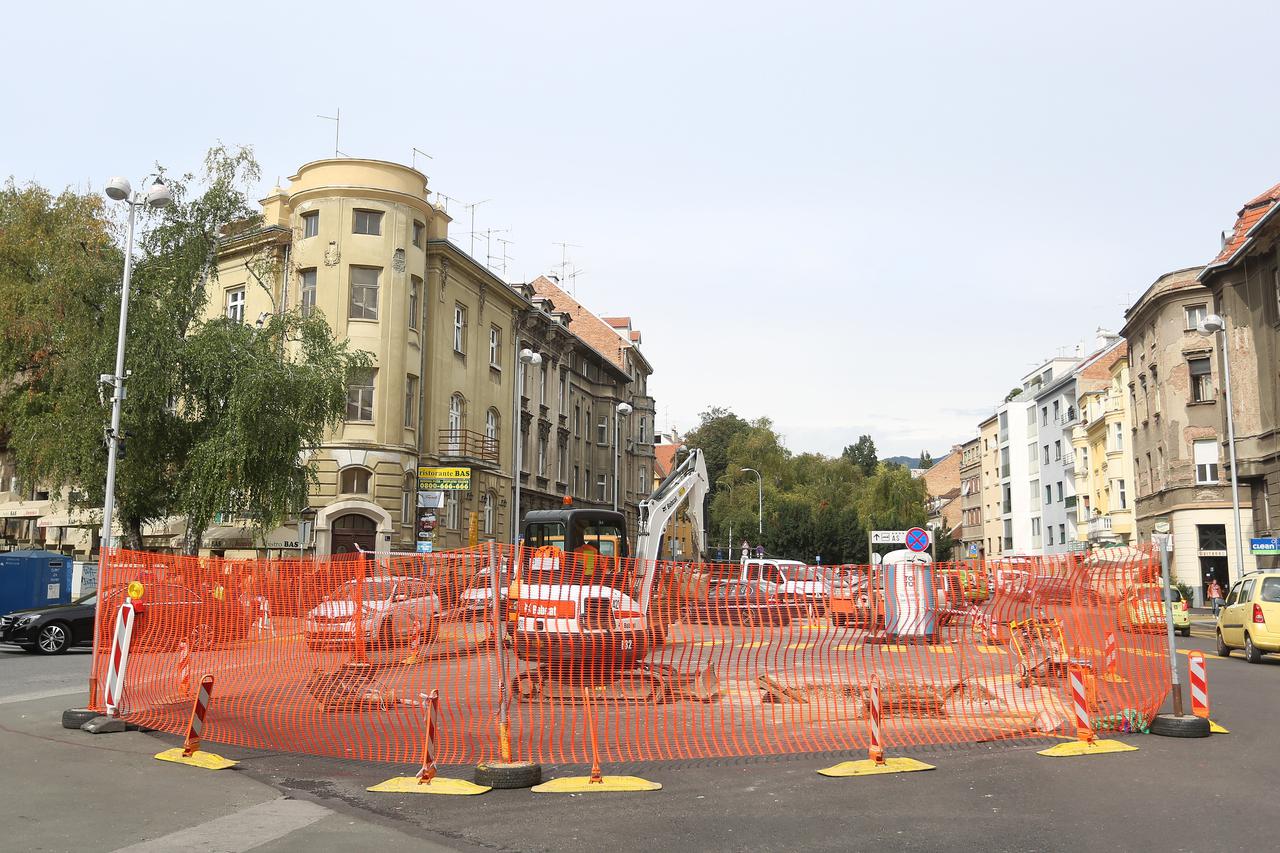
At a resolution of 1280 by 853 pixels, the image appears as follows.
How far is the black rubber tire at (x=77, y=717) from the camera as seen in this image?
1091cm

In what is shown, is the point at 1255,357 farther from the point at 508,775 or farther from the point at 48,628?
the point at 48,628

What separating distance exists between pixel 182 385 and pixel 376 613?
17662mm

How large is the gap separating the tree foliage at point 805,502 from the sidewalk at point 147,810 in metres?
60.7

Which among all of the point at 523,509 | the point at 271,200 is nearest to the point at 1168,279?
the point at 523,509

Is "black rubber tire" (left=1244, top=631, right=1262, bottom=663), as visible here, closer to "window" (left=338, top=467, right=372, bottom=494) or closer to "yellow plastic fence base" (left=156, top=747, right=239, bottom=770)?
"yellow plastic fence base" (left=156, top=747, right=239, bottom=770)

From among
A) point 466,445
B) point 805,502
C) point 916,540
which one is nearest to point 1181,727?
point 916,540

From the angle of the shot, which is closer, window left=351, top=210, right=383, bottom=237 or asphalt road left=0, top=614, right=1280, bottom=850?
asphalt road left=0, top=614, right=1280, bottom=850

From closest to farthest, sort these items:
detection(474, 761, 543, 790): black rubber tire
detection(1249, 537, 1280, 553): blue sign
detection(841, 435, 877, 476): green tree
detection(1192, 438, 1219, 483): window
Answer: detection(474, 761, 543, 790): black rubber tire < detection(1249, 537, 1280, 553): blue sign < detection(1192, 438, 1219, 483): window < detection(841, 435, 877, 476): green tree

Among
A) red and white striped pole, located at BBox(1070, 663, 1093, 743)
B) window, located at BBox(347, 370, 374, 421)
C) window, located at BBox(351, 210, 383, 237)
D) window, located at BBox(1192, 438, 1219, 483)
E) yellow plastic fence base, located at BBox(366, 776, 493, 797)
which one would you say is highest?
window, located at BBox(351, 210, 383, 237)

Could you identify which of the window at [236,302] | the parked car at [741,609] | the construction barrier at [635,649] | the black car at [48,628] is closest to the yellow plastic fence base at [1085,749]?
the construction barrier at [635,649]

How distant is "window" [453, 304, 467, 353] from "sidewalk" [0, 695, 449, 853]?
3216cm

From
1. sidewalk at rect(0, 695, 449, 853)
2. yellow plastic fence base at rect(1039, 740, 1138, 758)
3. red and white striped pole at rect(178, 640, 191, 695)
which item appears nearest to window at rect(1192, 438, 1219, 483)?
yellow plastic fence base at rect(1039, 740, 1138, 758)

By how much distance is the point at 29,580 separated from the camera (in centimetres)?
2538

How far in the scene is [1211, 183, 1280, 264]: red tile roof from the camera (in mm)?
42306
